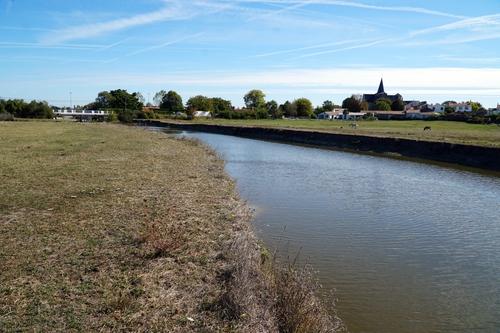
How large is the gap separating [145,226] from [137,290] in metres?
3.05

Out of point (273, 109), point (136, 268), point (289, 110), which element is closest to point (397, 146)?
point (136, 268)

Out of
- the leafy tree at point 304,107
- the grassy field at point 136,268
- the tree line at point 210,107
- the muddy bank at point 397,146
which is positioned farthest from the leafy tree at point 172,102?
the grassy field at point 136,268

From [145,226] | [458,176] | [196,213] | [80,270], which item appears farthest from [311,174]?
[80,270]

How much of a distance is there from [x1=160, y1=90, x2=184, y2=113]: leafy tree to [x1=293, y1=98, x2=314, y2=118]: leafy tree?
44.2 m

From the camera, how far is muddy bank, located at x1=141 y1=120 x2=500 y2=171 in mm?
33719

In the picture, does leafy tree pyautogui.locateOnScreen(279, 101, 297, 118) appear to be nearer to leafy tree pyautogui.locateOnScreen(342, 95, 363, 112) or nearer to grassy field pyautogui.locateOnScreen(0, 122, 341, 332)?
leafy tree pyautogui.locateOnScreen(342, 95, 363, 112)

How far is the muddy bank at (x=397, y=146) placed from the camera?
33719mm

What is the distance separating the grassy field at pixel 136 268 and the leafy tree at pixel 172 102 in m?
164

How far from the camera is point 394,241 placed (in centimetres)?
1260

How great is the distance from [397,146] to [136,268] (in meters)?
39.6

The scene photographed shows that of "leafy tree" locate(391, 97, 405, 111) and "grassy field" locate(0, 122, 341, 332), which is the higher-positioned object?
"leafy tree" locate(391, 97, 405, 111)

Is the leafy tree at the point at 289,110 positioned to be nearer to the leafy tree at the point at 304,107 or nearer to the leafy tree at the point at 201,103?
the leafy tree at the point at 304,107

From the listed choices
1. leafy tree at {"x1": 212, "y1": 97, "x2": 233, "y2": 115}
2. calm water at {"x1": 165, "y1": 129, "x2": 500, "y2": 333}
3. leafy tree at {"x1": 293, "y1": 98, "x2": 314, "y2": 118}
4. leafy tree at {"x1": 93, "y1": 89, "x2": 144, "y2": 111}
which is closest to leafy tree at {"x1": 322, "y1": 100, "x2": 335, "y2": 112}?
leafy tree at {"x1": 293, "y1": 98, "x2": 314, "y2": 118}

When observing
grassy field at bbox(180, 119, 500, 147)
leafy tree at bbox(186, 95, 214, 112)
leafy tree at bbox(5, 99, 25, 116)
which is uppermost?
leafy tree at bbox(186, 95, 214, 112)
